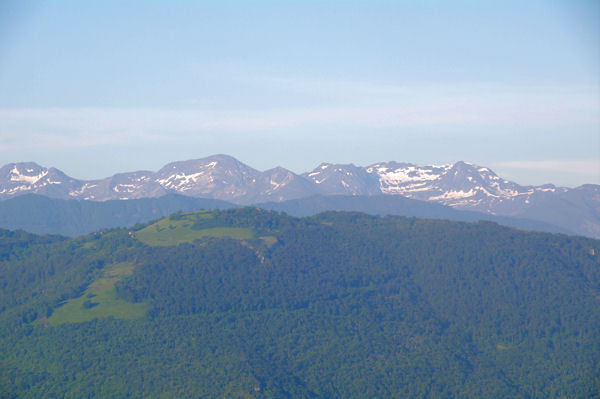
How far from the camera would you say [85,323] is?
19462 cm

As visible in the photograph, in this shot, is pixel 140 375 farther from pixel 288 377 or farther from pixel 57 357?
pixel 288 377

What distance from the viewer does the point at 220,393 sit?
552ft

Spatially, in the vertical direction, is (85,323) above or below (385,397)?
above

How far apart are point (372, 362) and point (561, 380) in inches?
1984

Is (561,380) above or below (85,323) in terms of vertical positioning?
below

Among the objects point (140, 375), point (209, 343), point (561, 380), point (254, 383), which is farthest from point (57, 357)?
point (561, 380)

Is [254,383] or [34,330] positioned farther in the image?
[34,330]

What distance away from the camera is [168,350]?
7318 inches

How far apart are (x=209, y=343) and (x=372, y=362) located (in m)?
43.5

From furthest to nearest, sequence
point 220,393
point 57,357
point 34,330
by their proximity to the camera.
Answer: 1. point 34,330
2. point 57,357
3. point 220,393

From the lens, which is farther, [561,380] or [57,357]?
[561,380]

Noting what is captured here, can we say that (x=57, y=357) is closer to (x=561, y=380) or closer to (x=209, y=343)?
(x=209, y=343)

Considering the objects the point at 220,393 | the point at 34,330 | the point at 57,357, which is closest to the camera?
the point at 220,393

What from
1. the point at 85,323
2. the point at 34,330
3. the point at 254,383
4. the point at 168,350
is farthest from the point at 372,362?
the point at 34,330
